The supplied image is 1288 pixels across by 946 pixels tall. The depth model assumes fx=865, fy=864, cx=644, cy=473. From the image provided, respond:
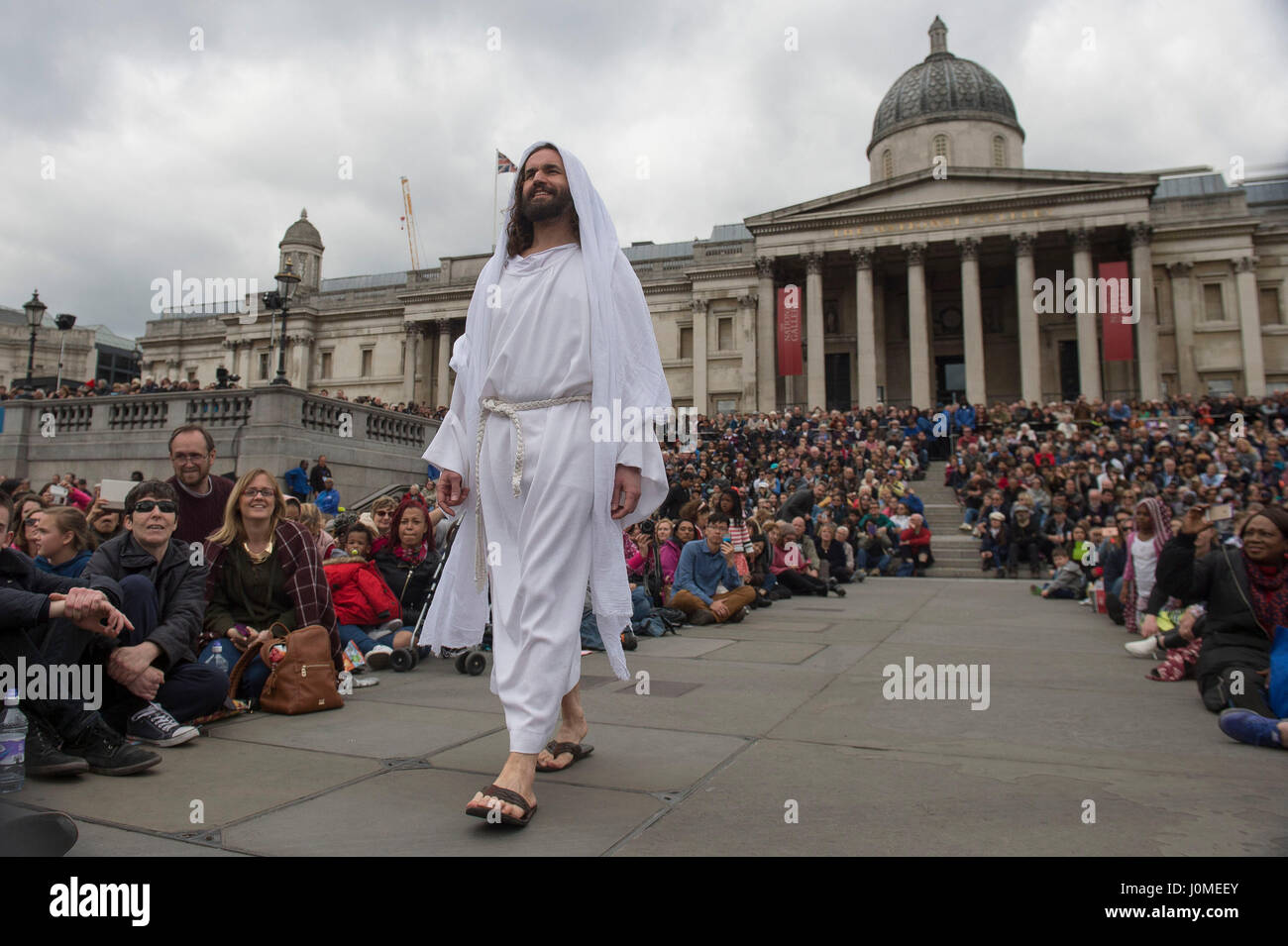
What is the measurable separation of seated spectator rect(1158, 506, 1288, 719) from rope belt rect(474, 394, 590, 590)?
374 centimetres

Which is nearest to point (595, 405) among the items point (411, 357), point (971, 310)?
point (971, 310)

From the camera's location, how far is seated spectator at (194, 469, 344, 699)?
4.88 m

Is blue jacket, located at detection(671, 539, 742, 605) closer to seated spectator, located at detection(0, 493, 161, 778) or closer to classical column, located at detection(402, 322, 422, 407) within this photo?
seated spectator, located at detection(0, 493, 161, 778)

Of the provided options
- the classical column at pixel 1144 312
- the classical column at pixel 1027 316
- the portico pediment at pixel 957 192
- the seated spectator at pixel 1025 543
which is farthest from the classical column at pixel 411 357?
the seated spectator at pixel 1025 543

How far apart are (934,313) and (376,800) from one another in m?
44.5

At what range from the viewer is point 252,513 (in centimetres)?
487

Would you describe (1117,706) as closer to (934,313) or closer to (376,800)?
(376,800)

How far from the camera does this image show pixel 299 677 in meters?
4.49

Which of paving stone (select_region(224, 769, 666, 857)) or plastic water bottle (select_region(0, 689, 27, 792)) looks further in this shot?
plastic water bottle (select_region(0, 689, 27, 792))

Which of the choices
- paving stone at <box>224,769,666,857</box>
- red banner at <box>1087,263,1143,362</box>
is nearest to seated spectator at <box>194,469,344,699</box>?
paving stone at <box>224,769,666,857</box>

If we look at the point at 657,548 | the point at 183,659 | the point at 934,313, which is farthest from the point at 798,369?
the point at 183,659

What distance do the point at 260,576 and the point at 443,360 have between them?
156 ft

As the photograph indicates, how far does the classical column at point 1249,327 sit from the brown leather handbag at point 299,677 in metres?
43.0

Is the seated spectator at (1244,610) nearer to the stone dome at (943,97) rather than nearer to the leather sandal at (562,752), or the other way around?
the leather sandal at (562,752)
